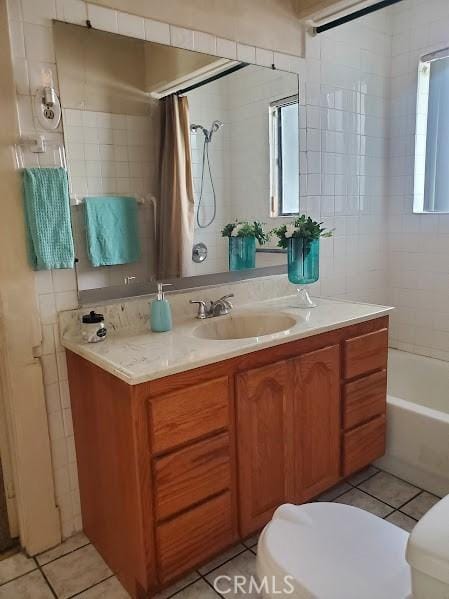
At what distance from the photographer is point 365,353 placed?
6.81ft

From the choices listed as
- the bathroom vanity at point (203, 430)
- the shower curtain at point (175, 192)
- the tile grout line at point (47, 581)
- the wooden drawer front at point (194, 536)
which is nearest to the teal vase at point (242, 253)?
the shower curtain at point (175, 192)

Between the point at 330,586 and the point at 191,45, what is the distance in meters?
1.99

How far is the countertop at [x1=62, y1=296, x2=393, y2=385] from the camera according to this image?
1.45 m

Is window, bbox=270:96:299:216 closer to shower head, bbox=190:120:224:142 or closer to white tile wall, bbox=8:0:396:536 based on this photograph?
white tile wall, bbox=8:0:396:536

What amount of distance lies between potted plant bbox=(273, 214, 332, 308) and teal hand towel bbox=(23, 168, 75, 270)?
103 cm

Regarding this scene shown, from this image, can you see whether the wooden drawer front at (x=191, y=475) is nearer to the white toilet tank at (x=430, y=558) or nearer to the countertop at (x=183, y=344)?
the countertop at (x=183, y=344)

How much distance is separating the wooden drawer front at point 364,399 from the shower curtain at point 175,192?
0.91m

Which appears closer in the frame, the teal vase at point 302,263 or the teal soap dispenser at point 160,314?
the teal soap dispenser at point 160,314

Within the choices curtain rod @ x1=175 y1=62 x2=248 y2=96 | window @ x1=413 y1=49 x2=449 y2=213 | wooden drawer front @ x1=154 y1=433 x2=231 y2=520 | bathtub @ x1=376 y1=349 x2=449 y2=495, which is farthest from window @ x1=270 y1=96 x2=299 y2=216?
wooden drawer front @ x1=154 y1=433 x2=231 y2=520

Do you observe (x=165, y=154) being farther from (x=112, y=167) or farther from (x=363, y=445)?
(x=363, y=445)

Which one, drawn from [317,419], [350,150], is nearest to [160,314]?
[317,419]

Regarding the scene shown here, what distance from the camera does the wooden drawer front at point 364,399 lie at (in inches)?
80.7

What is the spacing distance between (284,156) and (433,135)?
1.01 m

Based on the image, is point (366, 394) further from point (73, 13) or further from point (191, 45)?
point (73, 13)
